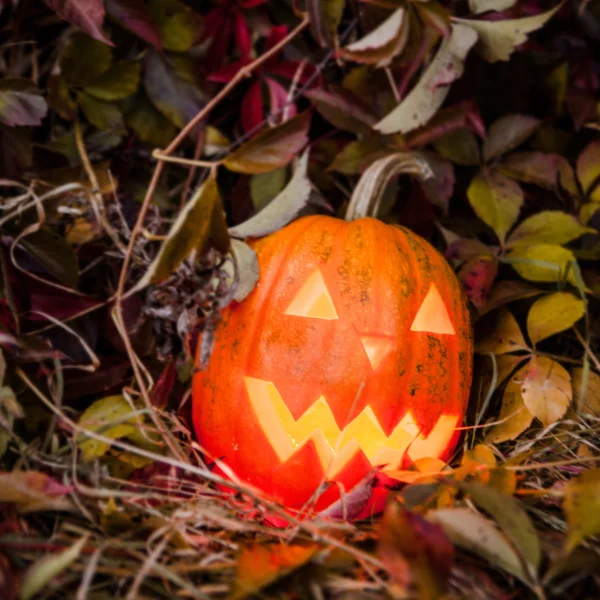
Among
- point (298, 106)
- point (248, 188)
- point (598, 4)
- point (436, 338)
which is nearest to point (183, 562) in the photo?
point (436, 338)

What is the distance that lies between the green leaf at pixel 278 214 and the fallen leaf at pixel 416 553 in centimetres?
48

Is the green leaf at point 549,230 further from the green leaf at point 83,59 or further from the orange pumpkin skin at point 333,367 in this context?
the green leaf at point 83,59

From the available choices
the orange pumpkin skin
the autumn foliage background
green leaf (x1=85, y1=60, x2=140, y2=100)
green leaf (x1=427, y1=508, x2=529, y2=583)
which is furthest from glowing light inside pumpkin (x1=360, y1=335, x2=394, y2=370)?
green leaf (x1=85, y1=60, x2=140, y2=100)

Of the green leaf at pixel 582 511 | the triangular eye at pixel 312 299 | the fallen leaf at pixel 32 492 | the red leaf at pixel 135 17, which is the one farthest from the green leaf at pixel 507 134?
the fallen leaf at pixel 32 492

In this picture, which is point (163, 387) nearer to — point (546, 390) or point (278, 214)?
point (278, 214)

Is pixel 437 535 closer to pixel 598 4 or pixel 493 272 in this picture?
pixel 493 272

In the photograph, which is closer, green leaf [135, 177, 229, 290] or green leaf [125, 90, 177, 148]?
green leaf [135, 177, 229, 290]

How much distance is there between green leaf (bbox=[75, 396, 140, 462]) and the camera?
0.73m

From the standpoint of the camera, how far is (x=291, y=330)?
32.0 inches

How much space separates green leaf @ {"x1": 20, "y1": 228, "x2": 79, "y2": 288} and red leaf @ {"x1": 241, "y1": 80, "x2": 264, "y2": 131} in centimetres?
44

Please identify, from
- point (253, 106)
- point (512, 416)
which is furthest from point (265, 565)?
point (253, 106)

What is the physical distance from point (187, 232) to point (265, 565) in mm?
326

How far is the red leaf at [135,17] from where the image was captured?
1.00m

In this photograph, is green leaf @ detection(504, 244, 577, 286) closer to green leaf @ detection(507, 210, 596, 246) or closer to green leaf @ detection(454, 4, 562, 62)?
green leaf @ detection(507, 210, 596, 246)
